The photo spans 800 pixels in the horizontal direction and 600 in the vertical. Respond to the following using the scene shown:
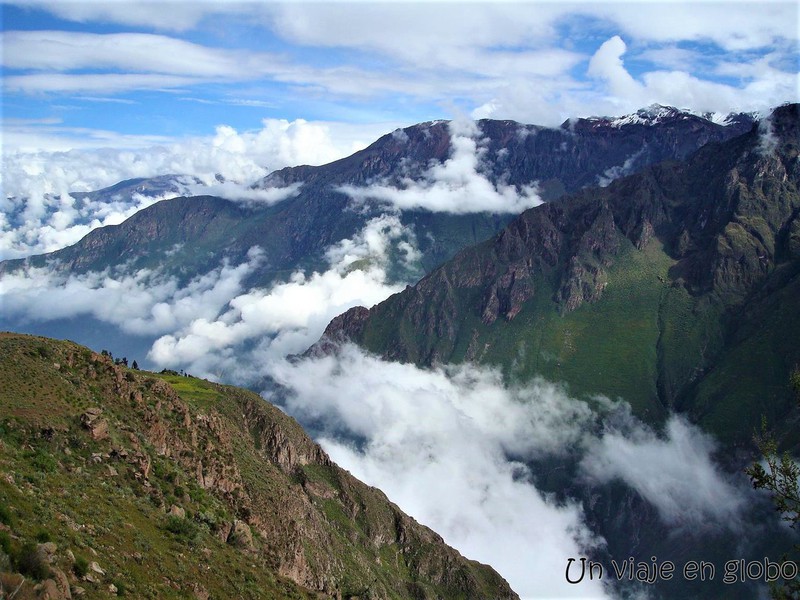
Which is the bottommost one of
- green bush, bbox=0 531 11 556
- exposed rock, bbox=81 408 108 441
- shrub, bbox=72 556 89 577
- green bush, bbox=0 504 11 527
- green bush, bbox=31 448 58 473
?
shrub, bbox=72 556 89 577

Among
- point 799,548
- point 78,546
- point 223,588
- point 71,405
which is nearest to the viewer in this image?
point 799,548

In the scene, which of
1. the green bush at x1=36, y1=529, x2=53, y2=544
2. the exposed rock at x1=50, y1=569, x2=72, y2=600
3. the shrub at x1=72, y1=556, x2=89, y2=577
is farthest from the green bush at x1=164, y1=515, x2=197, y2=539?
the exposed rock at x1=50, y1=569, x2=72, y2=600

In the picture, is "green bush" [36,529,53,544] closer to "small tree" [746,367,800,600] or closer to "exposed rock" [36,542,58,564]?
"exposed rock" [36,542,58,564]

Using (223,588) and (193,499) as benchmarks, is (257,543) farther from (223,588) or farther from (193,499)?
(223,588)

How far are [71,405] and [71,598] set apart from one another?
38.5 meters

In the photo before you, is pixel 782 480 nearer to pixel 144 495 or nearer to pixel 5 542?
pixel 5 542

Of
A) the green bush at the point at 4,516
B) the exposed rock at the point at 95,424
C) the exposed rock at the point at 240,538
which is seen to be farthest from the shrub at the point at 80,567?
the exposed rock at the point at 240,538

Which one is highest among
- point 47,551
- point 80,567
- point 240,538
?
point 47,551

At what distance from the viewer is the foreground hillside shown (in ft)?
117

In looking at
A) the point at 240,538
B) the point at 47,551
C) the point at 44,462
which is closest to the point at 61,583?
the point at 47,551

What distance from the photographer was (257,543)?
240ft

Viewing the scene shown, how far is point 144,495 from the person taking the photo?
2267 inches

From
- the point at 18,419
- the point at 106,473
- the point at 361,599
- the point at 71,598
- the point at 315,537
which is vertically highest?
the point at 18,419

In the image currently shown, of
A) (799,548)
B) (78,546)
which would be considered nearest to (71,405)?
(78,546)
